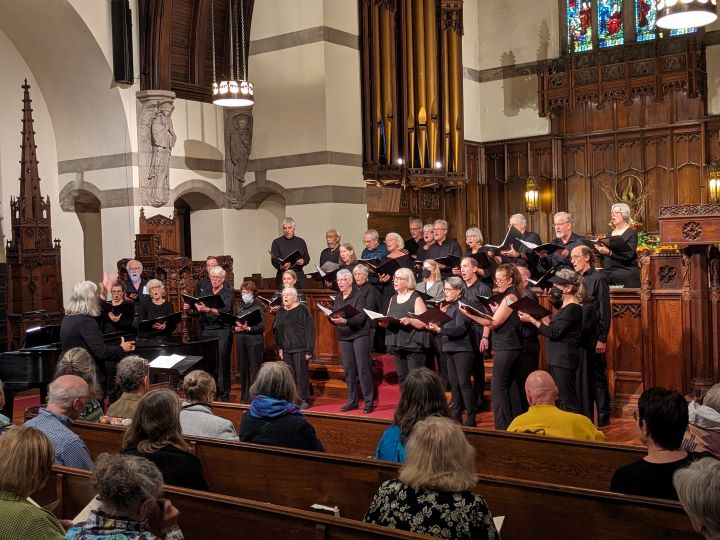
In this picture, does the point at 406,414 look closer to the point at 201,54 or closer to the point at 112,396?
the point at 112,396

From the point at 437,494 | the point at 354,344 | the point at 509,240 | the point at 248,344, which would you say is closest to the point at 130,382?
the point at 437,494

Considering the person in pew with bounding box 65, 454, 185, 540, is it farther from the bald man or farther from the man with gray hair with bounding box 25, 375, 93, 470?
the bald man

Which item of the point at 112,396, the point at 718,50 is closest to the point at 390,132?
the point at 718,50

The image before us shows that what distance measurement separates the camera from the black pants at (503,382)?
6.61 m

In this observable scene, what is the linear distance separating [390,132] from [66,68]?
4520mm

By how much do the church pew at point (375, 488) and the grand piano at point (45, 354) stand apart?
2544mm

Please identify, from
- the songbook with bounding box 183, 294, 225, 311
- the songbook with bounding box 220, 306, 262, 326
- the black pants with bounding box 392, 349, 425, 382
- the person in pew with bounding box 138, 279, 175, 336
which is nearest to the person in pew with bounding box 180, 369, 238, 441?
the black pants with bounding box 392, 349, 425, 382

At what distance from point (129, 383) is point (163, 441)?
136 cm

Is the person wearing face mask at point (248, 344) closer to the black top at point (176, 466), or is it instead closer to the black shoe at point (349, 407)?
the black shoe at point (349, 407)

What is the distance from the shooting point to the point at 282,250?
10578mm

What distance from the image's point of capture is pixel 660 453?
3.25m

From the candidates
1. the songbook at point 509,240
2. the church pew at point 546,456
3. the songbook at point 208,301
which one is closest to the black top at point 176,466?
the church pew at point 546,456

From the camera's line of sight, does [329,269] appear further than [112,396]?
Yes

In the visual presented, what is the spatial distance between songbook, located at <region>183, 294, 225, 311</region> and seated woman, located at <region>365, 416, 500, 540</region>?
5.80 meters
